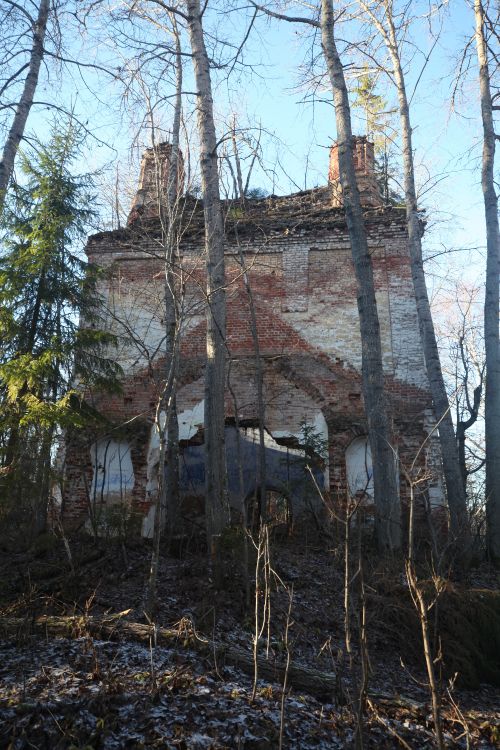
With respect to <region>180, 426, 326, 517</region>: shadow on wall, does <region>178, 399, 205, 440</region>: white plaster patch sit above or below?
above

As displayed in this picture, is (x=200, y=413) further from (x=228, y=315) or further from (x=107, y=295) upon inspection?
(x=107, y=295)

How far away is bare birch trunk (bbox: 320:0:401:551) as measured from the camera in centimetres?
867

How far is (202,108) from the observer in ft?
31.8

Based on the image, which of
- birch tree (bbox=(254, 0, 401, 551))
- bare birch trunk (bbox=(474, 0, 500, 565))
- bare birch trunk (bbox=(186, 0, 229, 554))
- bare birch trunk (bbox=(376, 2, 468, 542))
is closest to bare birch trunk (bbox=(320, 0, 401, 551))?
birch tree (bbox=(254, 0, 401, 551))

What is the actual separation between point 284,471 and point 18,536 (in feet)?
17.4

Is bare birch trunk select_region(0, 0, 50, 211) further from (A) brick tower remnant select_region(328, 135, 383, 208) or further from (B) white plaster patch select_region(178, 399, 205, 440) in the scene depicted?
(A) brick tower remnant select_region(328, 135, 383, 208)

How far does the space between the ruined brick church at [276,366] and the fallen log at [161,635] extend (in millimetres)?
5558

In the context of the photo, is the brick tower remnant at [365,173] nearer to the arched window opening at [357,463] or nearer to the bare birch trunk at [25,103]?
the arched window opening at [357,463]

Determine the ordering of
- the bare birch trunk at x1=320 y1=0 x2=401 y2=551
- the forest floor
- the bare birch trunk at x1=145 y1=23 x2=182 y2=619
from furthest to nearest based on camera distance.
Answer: the bare birch trunk at x1=320 y1=0 x2=401 y2=551 < the bare birch trunk at x1=145 y1=23 x2=182 y2=619 < the forest floor

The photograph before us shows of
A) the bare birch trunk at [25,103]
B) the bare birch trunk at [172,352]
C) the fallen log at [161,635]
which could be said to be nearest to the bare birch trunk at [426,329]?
the bare birch trunk at [172,352]

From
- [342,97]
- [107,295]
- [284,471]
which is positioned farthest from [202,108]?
[284,471]

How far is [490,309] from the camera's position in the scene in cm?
1070

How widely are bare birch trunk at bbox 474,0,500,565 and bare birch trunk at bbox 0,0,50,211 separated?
830cm

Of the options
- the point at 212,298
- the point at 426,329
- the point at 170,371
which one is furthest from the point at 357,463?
the point at 170,371
